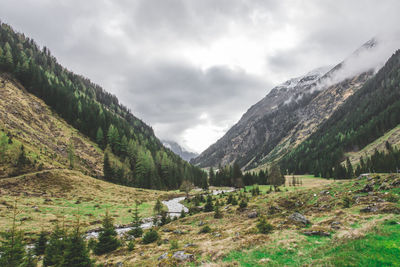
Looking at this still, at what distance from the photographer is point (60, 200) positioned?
5116cm

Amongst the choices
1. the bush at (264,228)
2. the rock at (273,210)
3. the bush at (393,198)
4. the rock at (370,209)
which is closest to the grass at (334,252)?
the bush at (264,228)

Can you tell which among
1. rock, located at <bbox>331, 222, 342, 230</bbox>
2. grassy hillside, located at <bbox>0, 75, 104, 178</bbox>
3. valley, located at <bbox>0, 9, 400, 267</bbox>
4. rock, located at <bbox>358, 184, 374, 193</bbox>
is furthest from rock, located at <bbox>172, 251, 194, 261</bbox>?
grassy hillside, located at <bbox>0, 75, 104, 178</bbox>

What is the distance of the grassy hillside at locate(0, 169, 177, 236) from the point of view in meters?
38.1

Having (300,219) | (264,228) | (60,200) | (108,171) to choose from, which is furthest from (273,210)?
(108,171)

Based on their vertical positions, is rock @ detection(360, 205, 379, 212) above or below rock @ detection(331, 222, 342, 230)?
above

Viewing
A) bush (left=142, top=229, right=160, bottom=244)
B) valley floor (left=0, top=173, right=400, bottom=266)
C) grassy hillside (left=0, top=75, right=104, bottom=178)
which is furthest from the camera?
grassy hillside (left=0, top=75, right=104, bottom=178)

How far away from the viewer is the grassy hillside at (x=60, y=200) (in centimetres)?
3812

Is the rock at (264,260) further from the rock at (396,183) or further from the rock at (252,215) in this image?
the rock at (396,183)

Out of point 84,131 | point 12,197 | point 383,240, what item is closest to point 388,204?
point 383,240

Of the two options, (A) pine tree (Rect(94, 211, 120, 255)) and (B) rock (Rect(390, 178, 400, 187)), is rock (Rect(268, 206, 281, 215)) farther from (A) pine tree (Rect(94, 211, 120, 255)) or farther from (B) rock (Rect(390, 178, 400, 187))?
(A) pine tree (Rect(94, 211, 120, 255))

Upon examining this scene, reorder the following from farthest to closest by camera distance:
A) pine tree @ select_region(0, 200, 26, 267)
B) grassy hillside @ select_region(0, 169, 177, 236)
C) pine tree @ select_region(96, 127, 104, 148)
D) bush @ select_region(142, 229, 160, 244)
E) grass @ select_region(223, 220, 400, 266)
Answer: pine tree @ select_region(96, 127, 104, 148) → grassy hillside @ select_region(0, 169, 177, 236) → bush @ select_region(142, 229, 160, 244) → pine tree @ select_region(0, 200, 26, 267) → grass @ select_region(223, 220, 400, 266)

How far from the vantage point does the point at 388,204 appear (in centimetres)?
2094

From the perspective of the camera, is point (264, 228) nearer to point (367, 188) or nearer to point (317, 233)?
point (317, 233)

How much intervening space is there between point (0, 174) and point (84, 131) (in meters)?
73.6
